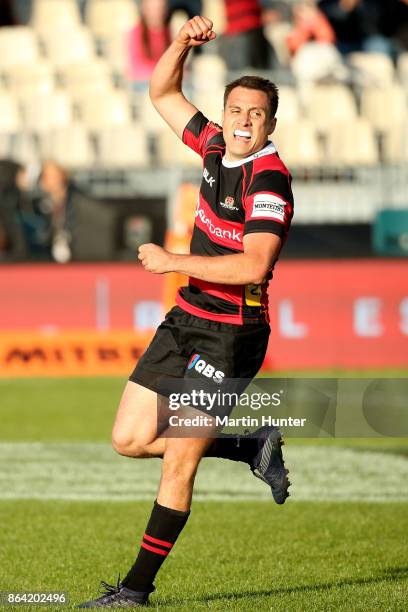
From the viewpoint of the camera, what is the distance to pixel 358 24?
21.0 m

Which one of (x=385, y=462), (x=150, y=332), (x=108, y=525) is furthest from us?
(x=150, y=332)

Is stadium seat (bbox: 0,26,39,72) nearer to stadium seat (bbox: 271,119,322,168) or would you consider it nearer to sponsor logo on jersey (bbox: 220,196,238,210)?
stadium seat (bbox: 271,119,322,168)

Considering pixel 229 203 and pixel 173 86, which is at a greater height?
pixel 173 86

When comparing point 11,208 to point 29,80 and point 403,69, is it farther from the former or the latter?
point 403,69

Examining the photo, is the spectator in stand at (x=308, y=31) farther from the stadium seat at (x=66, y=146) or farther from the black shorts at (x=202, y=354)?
the black shorts at (x=202, y=354)

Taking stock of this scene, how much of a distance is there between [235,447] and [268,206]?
1.17 metres

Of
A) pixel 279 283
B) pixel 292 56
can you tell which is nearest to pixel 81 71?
pixel 292 56

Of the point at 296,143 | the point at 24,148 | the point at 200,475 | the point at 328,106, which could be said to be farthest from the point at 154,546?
the point at 328,106

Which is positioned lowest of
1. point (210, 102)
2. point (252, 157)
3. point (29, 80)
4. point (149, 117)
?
point (149, 117)

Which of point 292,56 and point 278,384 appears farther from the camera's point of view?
point 292,56

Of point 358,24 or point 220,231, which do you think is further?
point 358,24

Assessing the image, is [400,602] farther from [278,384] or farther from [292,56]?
[292,56]

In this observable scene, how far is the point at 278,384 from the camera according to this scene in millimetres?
5633

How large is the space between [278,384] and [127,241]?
10.2 meters
